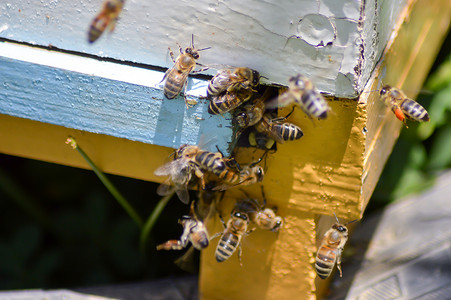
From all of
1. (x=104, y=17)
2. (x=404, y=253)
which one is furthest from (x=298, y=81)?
(x=404, y=253)

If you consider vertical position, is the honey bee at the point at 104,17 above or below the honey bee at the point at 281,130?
above

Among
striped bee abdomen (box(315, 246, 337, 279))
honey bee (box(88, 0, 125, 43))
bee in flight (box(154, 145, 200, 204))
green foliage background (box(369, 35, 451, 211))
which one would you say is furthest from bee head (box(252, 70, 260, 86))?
green foliage background (box(369, 35, 451, 211))

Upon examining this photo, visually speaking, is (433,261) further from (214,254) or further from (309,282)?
(214,254)

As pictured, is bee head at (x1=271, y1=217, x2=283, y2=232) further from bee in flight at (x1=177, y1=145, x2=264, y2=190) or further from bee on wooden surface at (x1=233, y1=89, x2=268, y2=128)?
bee on wooden surface at (x1=233, y1=89, x2=268, y2=128)

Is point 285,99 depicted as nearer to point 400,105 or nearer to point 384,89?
point 384,89

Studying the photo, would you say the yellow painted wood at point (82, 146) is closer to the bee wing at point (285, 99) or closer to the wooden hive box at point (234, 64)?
the wooden hive box at point (234, 64)

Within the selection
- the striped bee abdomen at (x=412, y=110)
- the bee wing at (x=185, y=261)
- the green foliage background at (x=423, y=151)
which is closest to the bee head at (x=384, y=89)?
the striped bee abdomen at (x=412, y=110)
